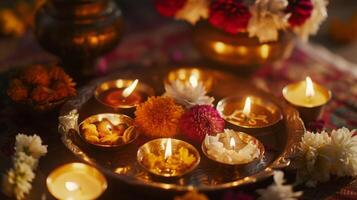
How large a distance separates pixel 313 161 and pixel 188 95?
0.37 metres

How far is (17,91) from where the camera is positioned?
4.08 ft

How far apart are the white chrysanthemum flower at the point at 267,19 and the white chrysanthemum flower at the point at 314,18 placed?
0.29 ft

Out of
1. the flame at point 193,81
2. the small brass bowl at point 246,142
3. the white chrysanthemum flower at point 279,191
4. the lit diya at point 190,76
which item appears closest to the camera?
the white chrysanthemum flower at point 279,191

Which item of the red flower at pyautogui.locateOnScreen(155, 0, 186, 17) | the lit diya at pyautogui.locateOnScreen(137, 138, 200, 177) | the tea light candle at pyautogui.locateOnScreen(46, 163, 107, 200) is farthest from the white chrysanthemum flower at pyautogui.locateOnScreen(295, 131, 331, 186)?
the red flower at pyautogui.locateOnScreen(155, 0, 186, 17)

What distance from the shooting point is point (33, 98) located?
124 cm

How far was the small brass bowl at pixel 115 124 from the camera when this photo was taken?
3.73 feet

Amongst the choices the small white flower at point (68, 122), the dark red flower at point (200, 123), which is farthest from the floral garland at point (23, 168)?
the dark red flower at point (200, 123)

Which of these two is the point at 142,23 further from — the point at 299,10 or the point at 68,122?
the point at 68,122

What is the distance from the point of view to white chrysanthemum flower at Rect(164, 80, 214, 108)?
4.18 ft

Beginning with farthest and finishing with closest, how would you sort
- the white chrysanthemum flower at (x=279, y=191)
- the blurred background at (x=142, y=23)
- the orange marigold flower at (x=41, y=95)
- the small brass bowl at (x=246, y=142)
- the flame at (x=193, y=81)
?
the blurred background at (x=142, y=23), the flame at (x=193, y=81), the orange marigold flower at (x=41, y=95), the small brass bowl at (x=246, y=142), the white chrysanthemum flower at (x=279, y=191)

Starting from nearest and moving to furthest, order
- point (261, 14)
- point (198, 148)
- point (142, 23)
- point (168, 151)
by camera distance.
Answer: point (168, 151)
point (198, 148)
point (261, 14)
point (142, 23)

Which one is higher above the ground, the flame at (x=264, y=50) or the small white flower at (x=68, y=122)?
the flame at (x=264, y=50)

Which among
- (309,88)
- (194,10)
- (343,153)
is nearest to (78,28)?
(194,10)

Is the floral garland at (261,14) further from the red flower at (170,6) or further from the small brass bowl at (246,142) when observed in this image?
the small brass bowl at (246,142)
